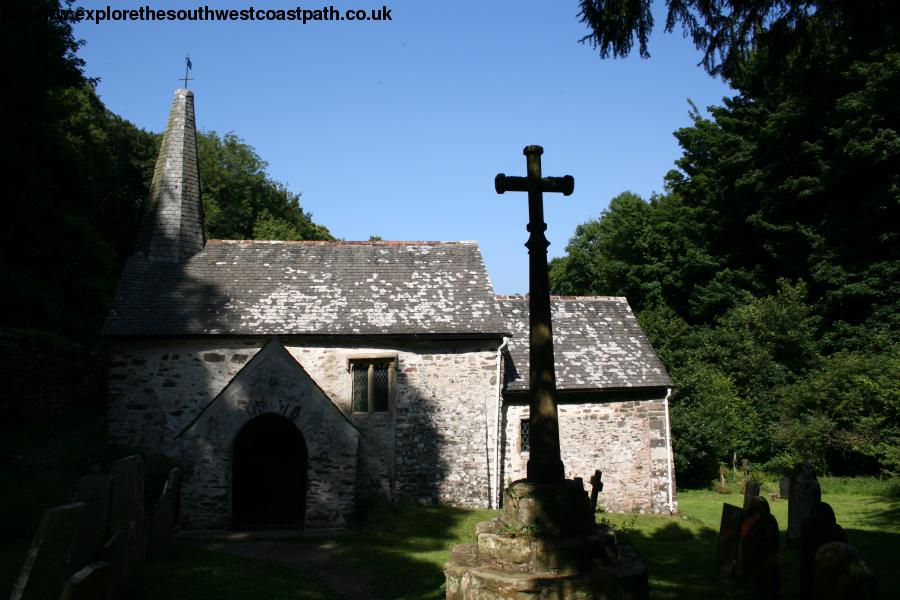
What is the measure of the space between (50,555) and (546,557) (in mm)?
4581

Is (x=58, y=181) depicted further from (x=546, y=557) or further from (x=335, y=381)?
(x=546, y=557)

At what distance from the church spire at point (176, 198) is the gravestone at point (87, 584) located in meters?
14.2

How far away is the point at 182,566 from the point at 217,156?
47.0 m

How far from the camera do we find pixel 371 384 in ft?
55.2

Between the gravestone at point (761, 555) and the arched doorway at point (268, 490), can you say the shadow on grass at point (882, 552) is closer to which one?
the gravestone at point (761, 555)

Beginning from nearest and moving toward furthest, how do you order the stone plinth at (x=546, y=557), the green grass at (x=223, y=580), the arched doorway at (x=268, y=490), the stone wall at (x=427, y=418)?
the stone plinth at (x=546, y=557)
the green grass at (x=223, y=580)
the arched doorway at (x=268, y=490)
the stone wall at (x=427, y=418)

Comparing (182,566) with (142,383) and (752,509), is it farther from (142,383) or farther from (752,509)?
(752,509)

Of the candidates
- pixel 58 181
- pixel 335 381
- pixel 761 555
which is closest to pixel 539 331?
pixel 761 555

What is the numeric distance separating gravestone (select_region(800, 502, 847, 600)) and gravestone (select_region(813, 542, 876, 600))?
2.03 meters

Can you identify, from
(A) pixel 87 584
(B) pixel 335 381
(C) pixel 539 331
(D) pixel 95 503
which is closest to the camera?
(A) pixel 87 584

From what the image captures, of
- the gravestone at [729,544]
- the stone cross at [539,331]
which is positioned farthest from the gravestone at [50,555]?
the gravestone at [729,544]

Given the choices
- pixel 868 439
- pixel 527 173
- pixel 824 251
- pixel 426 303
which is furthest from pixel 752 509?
pixel 824 251

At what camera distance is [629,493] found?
17938 millimetres

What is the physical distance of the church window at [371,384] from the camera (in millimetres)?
16781
